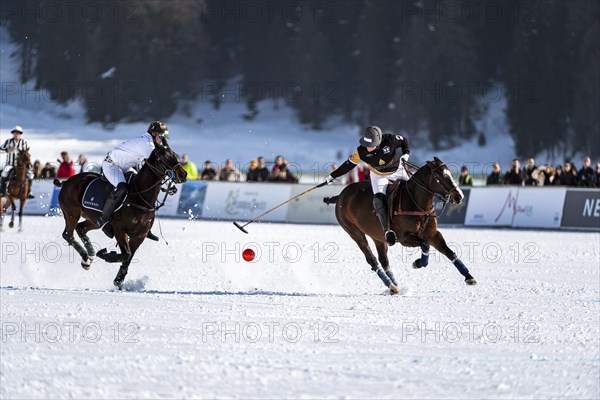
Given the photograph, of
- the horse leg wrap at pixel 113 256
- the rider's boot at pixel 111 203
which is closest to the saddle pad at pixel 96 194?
the rider's boot at pixel 111 203

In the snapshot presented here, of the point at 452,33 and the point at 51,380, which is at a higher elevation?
the point at 452,33

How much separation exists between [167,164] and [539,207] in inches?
593

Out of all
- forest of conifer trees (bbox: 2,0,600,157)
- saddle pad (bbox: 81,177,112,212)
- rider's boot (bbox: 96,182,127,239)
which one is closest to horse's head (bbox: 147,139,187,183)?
rider's boot (bbox: 96,182,127,239)

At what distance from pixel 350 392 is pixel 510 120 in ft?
191

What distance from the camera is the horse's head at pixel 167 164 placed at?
13516 mm

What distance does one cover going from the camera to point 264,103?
7762cm

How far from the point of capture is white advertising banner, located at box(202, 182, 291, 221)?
28625 millimetres

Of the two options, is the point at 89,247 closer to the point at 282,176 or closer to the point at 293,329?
the point at 293,329

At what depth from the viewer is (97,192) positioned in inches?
566

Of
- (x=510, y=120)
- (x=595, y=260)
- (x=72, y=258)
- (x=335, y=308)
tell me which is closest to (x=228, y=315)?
(x=335, y=308)

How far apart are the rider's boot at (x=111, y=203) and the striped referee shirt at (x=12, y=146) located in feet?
30.2

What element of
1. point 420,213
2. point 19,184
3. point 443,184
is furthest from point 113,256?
point 19,184

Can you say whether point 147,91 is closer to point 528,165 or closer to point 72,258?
point 528,165

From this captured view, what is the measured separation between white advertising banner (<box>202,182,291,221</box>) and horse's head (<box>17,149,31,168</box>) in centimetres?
615
